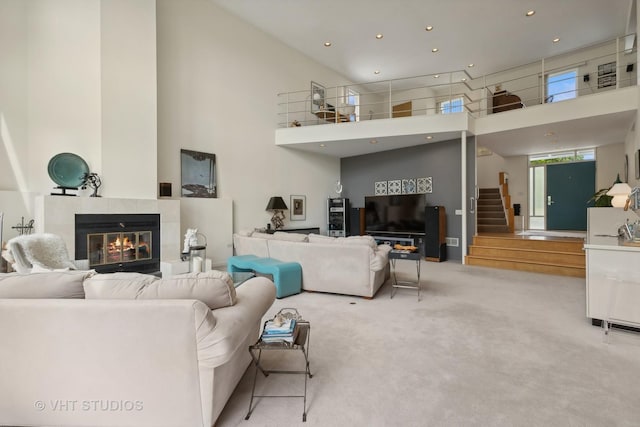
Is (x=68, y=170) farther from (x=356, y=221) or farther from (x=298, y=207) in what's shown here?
(x=356, y=221)

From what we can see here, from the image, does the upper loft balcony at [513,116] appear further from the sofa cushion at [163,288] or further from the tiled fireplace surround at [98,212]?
the sofa cushion at [163,288]

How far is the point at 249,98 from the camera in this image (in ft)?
24.0

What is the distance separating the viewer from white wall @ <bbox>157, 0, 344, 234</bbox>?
19.5ft

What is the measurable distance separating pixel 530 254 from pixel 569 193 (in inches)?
171

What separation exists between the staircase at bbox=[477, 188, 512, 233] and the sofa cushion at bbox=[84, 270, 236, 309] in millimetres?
8336

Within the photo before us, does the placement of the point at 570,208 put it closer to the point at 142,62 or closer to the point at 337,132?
the point at 337,132

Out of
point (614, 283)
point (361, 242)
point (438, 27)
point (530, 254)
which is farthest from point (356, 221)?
point (614, 283)

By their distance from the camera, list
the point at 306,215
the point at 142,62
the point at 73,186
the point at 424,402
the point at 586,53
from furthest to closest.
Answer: the point at 306,215 → the point at 586,53 → the point at 142,62 → the point at 73,186 → the point at 424,402

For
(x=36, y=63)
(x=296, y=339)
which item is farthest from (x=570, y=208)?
(x=36, y=63)

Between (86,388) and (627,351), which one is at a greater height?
(86,388)

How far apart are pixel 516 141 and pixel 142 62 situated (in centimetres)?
833

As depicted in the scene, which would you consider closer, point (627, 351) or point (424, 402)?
point (424, 402)

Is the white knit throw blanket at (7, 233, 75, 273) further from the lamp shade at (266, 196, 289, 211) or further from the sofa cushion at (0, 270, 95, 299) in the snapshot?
the lamp shade at (266, 196, 289, 211)

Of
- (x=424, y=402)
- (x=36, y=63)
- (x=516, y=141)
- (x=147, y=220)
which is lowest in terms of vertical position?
(x=424, y=402)
